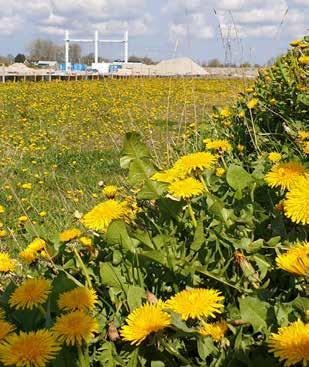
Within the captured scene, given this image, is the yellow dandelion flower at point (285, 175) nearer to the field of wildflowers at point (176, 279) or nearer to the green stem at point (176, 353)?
the field of wildflowers at point (176, 279)

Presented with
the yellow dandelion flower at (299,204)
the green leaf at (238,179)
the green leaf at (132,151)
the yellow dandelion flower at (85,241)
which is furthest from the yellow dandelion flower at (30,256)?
the yellow dandelion flower at (299,204)

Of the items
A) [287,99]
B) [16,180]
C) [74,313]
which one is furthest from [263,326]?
[16,180]

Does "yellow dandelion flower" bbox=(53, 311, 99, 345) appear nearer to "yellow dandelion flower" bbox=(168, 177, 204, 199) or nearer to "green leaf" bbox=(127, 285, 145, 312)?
"green leaf" bbox=(127, 285, 145, 312)

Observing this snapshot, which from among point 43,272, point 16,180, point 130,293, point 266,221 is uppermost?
point 266,221

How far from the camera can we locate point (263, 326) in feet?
3.79

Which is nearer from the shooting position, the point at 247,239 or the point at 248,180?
the point at 247,239

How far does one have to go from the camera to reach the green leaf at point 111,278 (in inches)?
53.2

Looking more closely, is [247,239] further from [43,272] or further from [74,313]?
[43,272]

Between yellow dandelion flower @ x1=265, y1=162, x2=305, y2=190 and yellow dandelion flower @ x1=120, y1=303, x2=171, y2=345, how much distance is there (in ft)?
1.53

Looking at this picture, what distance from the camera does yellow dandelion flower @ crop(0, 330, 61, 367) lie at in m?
0.99

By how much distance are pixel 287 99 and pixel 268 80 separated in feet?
1.69

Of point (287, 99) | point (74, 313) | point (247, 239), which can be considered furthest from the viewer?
point (287, 99)

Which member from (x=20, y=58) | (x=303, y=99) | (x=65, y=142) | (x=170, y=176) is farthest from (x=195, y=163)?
(x=20, y=58)

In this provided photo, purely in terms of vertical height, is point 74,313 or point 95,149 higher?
point 74,313
